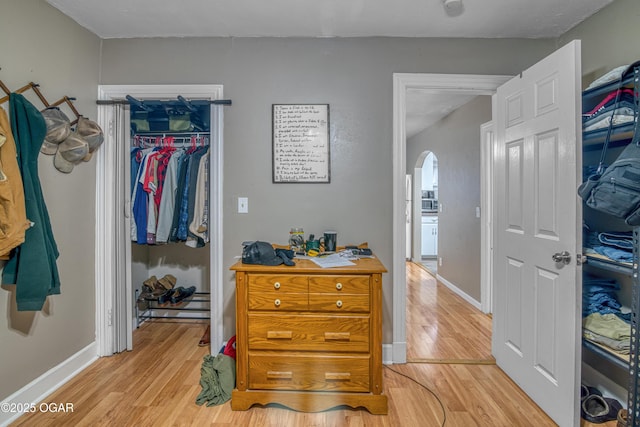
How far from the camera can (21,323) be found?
173 centimetres

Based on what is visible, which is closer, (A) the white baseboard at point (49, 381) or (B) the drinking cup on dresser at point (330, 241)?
(A) the white baseboard at point (49, 381)

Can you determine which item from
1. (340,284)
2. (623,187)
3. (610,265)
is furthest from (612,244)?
(340,284)

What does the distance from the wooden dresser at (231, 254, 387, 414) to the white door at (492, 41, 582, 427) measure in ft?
3.11

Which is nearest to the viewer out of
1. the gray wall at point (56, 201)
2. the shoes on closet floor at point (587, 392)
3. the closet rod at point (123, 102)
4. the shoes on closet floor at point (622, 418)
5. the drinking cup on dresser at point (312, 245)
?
the shoes on closet floor at point (622, 418)

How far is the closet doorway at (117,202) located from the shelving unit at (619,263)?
2302mm

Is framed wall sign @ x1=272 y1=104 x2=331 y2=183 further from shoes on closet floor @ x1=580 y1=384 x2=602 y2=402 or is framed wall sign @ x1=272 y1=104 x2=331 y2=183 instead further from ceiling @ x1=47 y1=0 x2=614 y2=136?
shoes on closet floor @ x1=580 y1=384 x2=602 y2=402

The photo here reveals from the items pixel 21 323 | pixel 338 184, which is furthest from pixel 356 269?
pixel 21 323

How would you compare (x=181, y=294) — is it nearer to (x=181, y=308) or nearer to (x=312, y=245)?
(x=181, y=308)

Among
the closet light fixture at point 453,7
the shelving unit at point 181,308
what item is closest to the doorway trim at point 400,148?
the closet light fixture at point 453,7

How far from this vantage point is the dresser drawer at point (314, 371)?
1729mm

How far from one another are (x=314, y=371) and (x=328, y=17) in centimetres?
222

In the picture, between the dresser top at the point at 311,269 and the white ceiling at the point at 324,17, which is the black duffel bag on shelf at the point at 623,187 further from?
the dresser top at the point at 311,269

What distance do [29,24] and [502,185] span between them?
10.1 feet

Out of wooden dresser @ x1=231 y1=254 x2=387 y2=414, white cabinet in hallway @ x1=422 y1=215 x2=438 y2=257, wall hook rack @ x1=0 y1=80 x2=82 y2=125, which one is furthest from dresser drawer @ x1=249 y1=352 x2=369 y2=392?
white cabinet in hallway @ x1=422 y1=215 x2=438 y2=257
